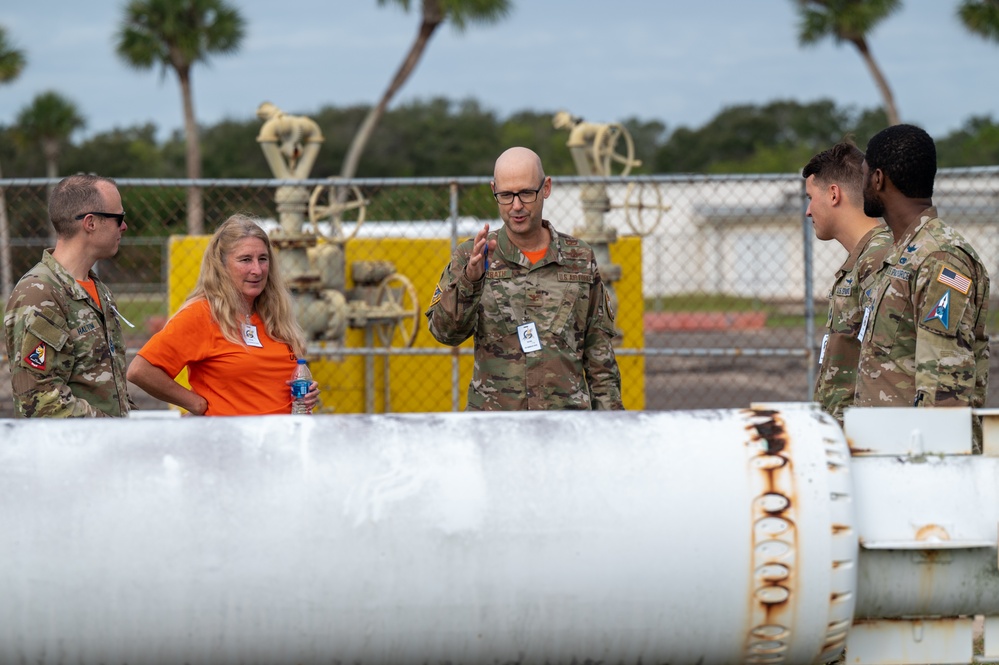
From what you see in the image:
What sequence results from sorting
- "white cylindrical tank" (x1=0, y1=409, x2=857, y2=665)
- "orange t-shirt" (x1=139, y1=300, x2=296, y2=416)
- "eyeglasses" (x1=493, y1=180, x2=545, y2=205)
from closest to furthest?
"white cylindrical tank" (x1=0, y1=409, x2=857, y2=665) → "orange t-shirt" (x1=139, y1=300, x2=296, y2=416) → "eyeglasses" (x1=493, y1=180, x2=545, y2=205)

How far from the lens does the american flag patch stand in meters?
3.09

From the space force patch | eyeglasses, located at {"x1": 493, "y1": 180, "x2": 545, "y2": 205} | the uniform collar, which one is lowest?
the space force patch

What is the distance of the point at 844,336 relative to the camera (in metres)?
3.78

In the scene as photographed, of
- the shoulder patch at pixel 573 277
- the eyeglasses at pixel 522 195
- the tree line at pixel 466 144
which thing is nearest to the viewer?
the eyeglasses at pixel 522 195

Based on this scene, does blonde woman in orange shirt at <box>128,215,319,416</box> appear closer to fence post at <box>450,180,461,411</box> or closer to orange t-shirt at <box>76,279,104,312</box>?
orange t-shirt at <box>76,279,104,312</box>

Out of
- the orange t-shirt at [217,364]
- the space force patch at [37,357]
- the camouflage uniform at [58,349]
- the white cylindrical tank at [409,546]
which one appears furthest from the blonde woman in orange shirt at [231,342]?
the white cylindrical tank at [409,546]

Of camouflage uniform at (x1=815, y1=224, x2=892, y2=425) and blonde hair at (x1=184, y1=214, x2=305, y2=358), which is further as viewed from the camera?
blonde hair at (x1=184, y1=214, x2=305, y2=358)

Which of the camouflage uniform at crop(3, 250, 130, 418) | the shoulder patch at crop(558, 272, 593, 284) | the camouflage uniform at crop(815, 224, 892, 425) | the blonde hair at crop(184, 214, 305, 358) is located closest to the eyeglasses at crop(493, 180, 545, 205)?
the shoulder patch at crop(558, 272, 593, 284)

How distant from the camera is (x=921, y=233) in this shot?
3213 millimetres

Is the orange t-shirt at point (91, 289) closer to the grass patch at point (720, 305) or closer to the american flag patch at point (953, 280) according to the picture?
the american flag patch at point (953, 280)

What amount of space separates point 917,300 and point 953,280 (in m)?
0.11

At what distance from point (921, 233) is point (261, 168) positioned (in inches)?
2118

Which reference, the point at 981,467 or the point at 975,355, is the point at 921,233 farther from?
the point at 981,467

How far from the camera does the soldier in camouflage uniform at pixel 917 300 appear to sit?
121 inches
